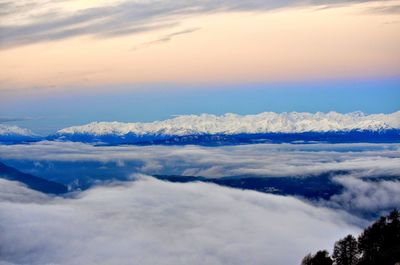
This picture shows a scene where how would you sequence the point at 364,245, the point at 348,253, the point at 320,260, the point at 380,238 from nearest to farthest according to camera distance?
the point at 320,260, the point at 380,238, the point at 364,245, the point at 348,253

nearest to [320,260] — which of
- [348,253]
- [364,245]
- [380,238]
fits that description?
[348,253]

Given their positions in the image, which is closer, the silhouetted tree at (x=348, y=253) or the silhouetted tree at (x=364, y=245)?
the silhouetted tree at (x=364, y=245)

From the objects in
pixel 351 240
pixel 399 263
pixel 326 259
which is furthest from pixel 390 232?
pixel 399 263

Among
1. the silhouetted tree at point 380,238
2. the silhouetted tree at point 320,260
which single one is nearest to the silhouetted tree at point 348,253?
the silhouetted tree at point 380,238

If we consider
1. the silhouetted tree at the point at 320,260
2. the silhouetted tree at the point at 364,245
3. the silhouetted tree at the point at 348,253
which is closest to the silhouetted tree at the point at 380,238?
the silhouetted tree at the point at 364,245

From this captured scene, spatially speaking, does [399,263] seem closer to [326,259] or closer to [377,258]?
[377,258]

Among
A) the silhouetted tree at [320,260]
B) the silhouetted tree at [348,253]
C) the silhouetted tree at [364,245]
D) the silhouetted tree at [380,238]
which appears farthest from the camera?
the silhouetted tree at [348,253]

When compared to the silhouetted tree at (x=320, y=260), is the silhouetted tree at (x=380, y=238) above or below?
above

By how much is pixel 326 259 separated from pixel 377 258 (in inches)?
547

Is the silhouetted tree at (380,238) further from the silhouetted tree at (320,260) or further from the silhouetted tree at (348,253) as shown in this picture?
the silhouetted tree at (320,260)

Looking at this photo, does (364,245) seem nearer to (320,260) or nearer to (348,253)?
(348,253)

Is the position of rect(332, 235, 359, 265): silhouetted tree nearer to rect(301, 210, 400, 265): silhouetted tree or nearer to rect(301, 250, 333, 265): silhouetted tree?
rect(301, 210, 400, 265): silhouetted tree

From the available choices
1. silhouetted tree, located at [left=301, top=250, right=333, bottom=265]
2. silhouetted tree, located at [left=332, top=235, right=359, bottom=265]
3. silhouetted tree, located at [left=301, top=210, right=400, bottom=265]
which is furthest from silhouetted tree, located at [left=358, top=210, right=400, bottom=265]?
silhouetted tree, located at [left=301, top=250, right=333, bottom=265]

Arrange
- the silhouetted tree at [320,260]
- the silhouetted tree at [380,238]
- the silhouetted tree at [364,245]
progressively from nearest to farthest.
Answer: the silhouetted tree at [320,260] < the silhouetted tree at [380,238] < the silhouetted tree at [364,245]
